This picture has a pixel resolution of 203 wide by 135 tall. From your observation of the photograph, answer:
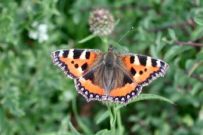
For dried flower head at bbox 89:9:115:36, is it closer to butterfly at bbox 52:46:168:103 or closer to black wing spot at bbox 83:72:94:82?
butterfly at bbox 52:46:168:103

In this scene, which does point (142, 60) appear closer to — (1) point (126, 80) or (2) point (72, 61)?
(1) point (126, 80)

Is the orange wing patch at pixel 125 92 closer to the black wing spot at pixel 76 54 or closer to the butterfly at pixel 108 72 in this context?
the butterfly at pixel 108 72

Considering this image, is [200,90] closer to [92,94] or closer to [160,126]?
[160,126]

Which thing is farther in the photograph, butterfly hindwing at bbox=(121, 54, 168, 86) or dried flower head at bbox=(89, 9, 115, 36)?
dried flower head at bbox=(89, 9, 115, 36)

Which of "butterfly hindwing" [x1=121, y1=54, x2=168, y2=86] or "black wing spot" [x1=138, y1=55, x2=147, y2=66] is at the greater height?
"black wing spot" [x1=138, y1=55, x2=147, y2=66]

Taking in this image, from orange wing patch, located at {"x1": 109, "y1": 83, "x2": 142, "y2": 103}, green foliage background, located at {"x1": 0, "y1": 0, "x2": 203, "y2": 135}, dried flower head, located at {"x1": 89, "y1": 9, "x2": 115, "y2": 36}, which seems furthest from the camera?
green foliage background, located at {"x1": 0, "y1": 0, "x2": 203, "y2": 135}

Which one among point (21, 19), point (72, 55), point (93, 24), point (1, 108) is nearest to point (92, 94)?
point (72, 55)

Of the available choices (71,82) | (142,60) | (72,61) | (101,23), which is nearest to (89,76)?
(72,61)

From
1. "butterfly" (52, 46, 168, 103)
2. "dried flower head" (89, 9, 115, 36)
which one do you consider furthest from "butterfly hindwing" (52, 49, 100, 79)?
"dried flower head" (89, 9, 115, 36)
